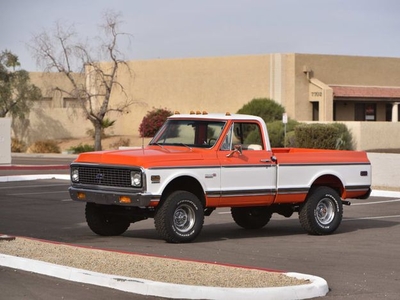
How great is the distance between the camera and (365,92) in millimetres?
60625

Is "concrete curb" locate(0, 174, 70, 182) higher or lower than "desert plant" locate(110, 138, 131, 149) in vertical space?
lower

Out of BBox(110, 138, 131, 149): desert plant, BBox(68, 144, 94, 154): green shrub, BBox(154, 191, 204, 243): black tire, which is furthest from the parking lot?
BBox(110, 138, 131, 149): desert plant

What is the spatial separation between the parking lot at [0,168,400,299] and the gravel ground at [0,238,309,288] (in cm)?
94

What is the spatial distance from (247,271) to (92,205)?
5.52 metres

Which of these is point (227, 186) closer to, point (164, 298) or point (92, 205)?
point (92, 205)

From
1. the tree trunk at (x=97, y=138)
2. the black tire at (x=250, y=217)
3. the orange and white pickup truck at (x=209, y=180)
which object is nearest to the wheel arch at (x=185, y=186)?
the orange and white pickup truck at (x=209, y=180)

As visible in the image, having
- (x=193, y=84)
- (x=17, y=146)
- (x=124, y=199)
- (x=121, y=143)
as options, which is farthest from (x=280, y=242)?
(x=17, y=146)

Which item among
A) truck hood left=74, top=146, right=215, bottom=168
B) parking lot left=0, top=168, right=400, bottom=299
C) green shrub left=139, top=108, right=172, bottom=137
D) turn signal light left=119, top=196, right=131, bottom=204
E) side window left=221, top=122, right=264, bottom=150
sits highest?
green shrub left=139, top=108, right=172, bottom=137

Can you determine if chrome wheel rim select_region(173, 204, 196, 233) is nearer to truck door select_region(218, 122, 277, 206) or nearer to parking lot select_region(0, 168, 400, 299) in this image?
parking lot select_region(0, 168, 400, 299)

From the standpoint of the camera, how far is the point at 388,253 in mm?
14930

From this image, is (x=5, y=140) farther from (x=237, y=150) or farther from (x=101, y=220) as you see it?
(x=237, y=150)

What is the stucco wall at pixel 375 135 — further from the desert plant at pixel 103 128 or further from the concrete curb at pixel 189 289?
the concrete curb at pixel 189 289

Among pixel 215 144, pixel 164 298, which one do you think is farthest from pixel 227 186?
pixel 164 298

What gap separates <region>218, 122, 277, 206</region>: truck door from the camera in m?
16.3
